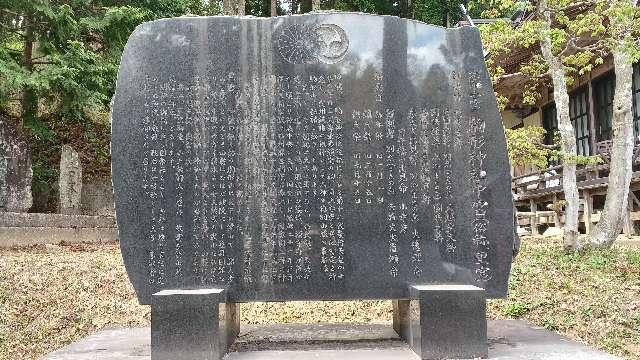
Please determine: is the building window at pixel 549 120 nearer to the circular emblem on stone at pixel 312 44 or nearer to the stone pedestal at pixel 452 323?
the circular emblem on stone at pixel 312 44

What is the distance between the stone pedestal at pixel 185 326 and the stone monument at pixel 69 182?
10.6 metres

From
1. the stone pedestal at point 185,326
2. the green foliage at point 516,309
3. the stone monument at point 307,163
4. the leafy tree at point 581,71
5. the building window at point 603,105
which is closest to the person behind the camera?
the stone pedestal at point 185,326

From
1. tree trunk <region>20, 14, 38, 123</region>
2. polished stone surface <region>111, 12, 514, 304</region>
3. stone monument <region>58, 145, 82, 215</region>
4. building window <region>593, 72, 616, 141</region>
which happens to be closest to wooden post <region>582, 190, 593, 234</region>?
building window <region>593, 72, 616, 141</region>

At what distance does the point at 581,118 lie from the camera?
54.6 feet

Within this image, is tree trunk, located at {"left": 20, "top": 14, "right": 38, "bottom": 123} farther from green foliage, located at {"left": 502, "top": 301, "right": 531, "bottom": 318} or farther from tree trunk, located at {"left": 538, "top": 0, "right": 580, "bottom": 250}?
green foliage, located at {"left": 502, "top": 301, "right": 531, "bottom": 318}

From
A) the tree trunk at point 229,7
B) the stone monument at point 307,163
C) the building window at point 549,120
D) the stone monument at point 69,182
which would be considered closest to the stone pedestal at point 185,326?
the stone monument at point 307,163

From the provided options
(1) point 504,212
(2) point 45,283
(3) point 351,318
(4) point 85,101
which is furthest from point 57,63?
(1) point 504,212

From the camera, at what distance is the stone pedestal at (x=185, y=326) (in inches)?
189

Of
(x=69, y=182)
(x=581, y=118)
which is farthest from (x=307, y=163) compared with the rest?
(x=581, y=118)

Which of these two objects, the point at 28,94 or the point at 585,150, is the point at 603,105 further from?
the point at 28,94

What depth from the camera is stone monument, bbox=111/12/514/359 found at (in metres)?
5.11

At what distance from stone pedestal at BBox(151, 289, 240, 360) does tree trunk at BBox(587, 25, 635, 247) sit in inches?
292

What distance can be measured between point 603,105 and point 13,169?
14.5 meters

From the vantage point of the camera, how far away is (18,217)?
11672 millimetres
